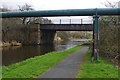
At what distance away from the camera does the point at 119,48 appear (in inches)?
525

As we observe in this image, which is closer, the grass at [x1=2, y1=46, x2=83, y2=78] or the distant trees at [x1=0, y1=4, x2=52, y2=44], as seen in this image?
the grass at [x1=2, y1=46, x2=83, y2=78]

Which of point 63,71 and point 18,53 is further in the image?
point 18,53

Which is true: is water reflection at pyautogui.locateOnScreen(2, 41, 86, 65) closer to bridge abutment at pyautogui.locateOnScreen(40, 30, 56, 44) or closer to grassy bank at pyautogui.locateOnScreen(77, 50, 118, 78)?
grassy bank at pyautogui.locateOnScreen(77, 50, 118, 78)

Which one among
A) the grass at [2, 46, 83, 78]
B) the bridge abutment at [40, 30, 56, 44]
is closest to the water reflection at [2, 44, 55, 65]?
the grass at [2, 46, 83, 78]

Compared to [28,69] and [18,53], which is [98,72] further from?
[18,53]

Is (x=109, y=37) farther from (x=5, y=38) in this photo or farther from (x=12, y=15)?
(x=5, y=38)

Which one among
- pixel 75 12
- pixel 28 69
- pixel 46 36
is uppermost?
pixel 75 12

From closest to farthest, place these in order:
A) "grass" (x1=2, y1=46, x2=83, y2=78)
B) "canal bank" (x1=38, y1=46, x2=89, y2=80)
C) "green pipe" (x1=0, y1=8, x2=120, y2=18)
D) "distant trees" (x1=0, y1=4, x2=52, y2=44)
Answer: "canal bank" (x1=38, y1=46, x2=89, y2=80), "grass" (x1=2, y1=46, x2=83, y2=78), "green pipe" (x1=0, y1=8, x2=120, y2=18), "distant trees" (x1=0, y1=4, x2=52, y2=44)

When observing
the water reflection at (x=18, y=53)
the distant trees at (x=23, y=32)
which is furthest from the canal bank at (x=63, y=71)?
the distant trees at (x=23, y=32)

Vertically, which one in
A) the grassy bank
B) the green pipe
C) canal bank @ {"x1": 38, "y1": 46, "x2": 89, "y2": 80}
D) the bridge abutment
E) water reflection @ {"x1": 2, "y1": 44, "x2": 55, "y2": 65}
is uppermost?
the green pipe

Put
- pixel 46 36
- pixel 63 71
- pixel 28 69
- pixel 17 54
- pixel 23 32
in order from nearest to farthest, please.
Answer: pixel 63 71, pixel 28 69, pixel 17 54, pixel 23 32, pixel 46 36

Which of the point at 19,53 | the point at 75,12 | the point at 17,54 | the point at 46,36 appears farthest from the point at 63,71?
the point at 46,36

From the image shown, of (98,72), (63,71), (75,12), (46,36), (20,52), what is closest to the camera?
(98,72)

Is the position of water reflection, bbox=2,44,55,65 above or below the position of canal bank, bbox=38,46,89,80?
below
